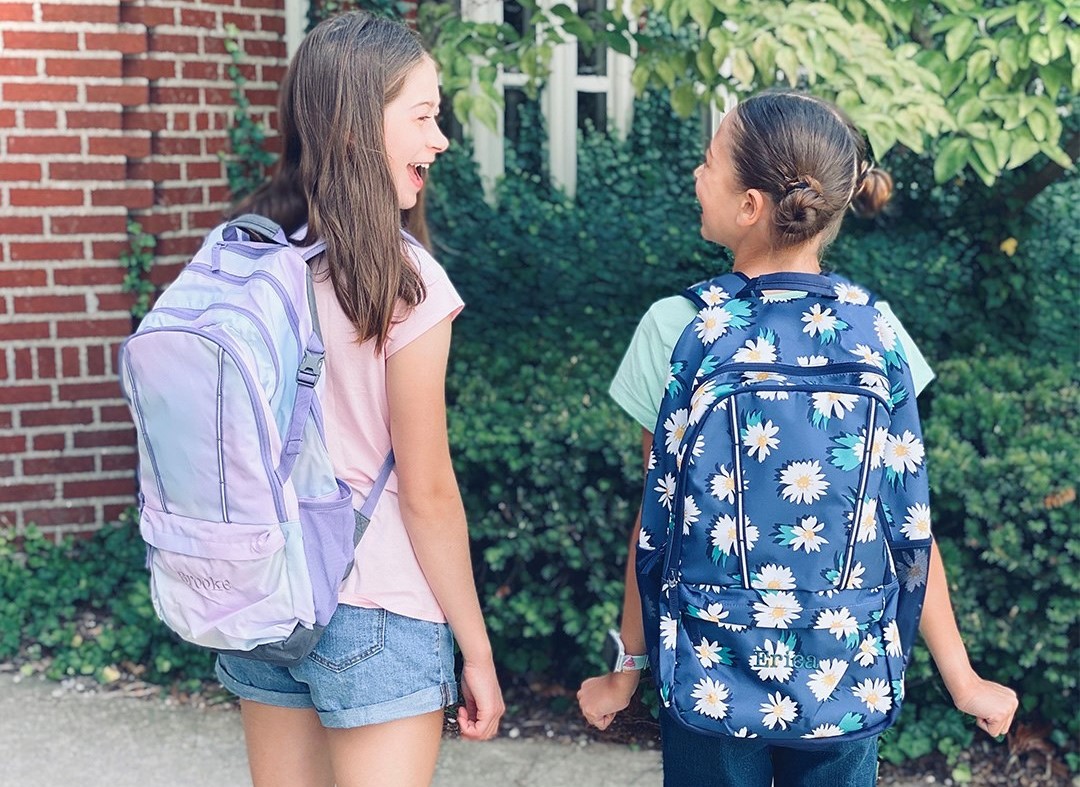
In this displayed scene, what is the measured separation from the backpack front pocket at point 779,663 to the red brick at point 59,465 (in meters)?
3.64

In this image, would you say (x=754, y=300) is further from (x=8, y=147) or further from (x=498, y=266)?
(x=498, y=266)

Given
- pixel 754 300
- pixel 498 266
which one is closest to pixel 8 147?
pixel 498 266

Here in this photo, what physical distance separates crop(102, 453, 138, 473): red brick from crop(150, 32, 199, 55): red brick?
1.59 metres

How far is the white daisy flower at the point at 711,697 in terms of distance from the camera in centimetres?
179

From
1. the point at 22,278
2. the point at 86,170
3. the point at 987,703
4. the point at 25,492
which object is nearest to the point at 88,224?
the point at 86,170

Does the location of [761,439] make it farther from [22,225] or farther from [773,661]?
[22,225]

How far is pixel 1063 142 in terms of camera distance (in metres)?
6.20

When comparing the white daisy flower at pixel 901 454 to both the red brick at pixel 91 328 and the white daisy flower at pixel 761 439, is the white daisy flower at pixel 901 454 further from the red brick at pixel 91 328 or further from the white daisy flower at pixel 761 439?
the red brick at pixel 91 328

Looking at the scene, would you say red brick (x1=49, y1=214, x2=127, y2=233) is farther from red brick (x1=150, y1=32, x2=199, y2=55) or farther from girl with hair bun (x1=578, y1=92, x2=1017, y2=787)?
girl with hair bun (x1=578, y1=92, x2=1017, y2=787)

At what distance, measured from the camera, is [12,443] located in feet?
15.6

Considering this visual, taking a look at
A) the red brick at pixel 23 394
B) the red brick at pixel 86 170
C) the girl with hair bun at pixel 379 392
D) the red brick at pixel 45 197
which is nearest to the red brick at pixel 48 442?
the red brick at pixel 23 394

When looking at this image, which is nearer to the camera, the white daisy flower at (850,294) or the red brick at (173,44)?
the white daisy flower at (850,294)

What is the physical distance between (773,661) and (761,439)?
0.32m

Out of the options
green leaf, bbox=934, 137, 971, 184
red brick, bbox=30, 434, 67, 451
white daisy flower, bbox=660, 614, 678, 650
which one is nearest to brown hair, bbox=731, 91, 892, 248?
white daisy flower, bbox=660, 614, 678, 650
